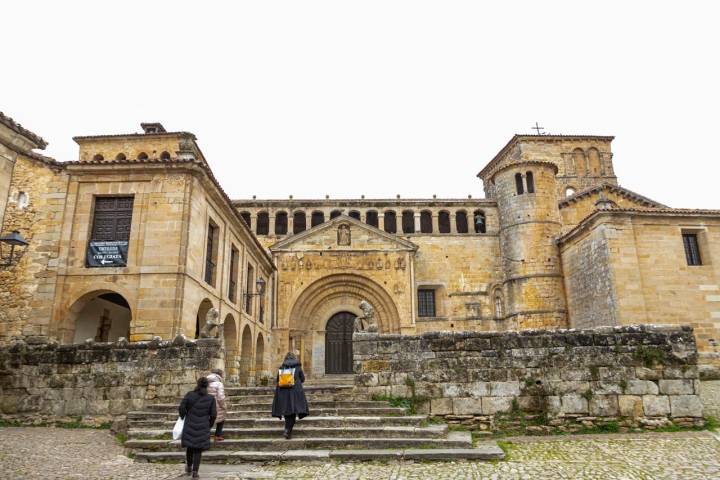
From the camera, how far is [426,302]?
87.2ft

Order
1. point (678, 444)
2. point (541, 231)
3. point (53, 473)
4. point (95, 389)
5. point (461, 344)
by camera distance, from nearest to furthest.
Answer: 1. point (53, 473)
2. point (678, 444)
3. point (461, 344)
4. point (95, 389)
5. point (541, 231)

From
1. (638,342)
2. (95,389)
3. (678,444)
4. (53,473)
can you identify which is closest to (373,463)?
(53,473)

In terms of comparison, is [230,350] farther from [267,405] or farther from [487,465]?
[487,465]

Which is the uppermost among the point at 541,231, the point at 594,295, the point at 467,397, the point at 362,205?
the point at 362,205

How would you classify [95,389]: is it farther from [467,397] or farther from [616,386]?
[616,386]

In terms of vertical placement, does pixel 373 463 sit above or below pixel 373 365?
below

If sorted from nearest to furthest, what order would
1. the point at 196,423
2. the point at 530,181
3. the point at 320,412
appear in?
1. the point at 196,423
2. the point at 320,412
3. the point at 530,181

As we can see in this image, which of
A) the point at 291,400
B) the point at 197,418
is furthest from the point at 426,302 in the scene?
the point at 197,418

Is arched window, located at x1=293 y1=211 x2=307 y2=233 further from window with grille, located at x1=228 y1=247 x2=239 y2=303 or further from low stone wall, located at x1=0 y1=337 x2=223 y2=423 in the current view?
low stone wall, located at x1=0 y1=337 x2=223 y2=423

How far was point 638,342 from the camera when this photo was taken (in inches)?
355

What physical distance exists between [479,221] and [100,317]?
63.6 ft

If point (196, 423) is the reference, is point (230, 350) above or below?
above

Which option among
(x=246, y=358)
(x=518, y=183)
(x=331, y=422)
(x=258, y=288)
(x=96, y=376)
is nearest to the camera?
(x=331, y=422)

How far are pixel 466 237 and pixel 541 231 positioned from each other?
13.0ft
